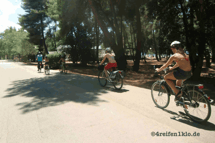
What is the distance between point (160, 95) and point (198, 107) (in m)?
1.40

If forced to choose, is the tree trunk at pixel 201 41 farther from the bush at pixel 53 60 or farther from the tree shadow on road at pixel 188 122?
the bush at pixel 53 60

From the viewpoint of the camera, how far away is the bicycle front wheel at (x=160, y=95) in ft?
17.5

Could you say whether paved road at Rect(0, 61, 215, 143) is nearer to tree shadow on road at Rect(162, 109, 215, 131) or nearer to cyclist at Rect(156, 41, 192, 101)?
tree shadow on road at Rect(162, 109, 215, 131)

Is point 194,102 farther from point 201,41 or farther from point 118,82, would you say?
point 201,41

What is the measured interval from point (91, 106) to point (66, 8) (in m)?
15.3

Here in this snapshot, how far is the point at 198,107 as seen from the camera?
4254mm

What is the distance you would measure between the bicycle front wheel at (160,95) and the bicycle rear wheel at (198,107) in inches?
32.2

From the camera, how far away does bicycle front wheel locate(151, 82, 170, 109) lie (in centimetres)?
533

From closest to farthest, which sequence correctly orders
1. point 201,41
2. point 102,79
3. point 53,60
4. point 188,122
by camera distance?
point 188,122
point 102,79
point 201,41
point 53,60

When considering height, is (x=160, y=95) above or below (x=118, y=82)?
below

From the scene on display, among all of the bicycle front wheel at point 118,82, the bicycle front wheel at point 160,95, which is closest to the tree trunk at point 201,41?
the bicycle front wheel at point 118,82

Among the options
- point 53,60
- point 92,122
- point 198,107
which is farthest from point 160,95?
point 53,60

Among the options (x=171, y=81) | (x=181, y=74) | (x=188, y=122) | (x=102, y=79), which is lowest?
(x=188, y=122)

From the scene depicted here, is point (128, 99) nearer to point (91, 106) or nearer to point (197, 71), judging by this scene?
point (91, 106)
